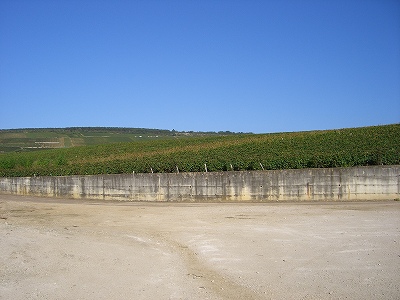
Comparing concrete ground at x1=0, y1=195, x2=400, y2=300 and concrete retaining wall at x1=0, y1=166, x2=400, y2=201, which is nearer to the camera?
concrete ground at x1=0, y1=195, x2=400, y2=300

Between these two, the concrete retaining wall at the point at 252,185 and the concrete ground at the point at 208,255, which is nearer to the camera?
the concrete ground at the point at 208,255

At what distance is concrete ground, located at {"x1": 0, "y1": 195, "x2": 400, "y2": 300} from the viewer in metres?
8.88

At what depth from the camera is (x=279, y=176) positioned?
24.3 m

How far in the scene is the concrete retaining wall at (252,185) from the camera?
2312 cm

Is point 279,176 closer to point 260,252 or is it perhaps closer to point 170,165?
point 170,165

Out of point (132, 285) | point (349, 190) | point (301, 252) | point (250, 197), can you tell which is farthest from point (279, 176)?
point (132, 285)

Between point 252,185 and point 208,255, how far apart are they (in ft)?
43.1

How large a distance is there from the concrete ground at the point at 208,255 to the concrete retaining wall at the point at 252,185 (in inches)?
131

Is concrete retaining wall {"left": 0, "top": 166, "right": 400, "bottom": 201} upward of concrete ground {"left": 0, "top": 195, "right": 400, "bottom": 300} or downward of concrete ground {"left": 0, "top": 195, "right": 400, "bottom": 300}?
upward

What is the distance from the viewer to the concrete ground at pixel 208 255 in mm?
8883

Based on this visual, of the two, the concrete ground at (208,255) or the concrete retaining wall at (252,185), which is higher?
the concrete retaining wall at (252,185)

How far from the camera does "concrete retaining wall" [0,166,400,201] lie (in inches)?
910

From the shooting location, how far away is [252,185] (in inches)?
976

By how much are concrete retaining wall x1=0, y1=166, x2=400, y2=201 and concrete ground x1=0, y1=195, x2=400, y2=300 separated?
10.9ft
